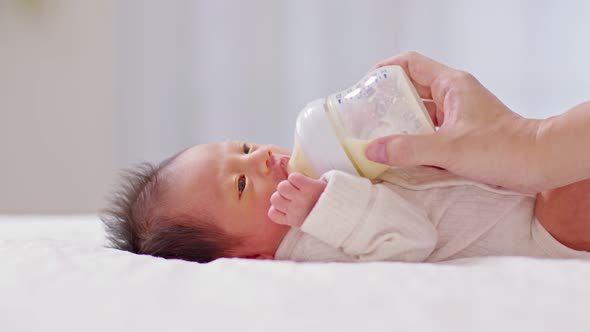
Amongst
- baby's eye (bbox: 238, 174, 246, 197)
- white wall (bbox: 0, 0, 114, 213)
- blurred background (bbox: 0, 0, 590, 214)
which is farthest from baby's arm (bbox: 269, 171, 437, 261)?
white wall (bbox: 0, 0, 114, 213)

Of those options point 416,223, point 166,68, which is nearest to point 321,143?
point 416,223

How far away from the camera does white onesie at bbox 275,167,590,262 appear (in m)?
1.04

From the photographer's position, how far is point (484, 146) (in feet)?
3.27

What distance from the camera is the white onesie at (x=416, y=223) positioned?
41.1 inches

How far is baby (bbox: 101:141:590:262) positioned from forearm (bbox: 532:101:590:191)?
0.13 m

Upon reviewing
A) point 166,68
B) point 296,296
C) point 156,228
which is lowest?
point 166,68

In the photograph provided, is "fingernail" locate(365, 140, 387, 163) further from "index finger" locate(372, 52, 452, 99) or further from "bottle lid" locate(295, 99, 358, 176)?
"index finger" locate(372, 52, 452, 99)

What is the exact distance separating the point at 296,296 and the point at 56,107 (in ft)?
9.03

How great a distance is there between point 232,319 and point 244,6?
8.58 ft

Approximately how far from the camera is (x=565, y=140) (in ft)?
3.13

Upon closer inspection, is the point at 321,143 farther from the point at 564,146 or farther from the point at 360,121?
the point at 564,146

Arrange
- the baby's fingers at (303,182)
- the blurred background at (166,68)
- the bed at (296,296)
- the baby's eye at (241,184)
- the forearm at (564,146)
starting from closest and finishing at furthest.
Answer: the bed at (296,296), the forearm at (564,146), the baby's fingers at (303,182), the baby's eye at (241,184), the blurred background at (166,68)

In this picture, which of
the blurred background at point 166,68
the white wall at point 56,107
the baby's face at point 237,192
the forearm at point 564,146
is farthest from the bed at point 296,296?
the white wall at point 56,107

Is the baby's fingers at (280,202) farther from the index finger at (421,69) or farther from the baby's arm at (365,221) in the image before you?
the index finger at (421,69)
